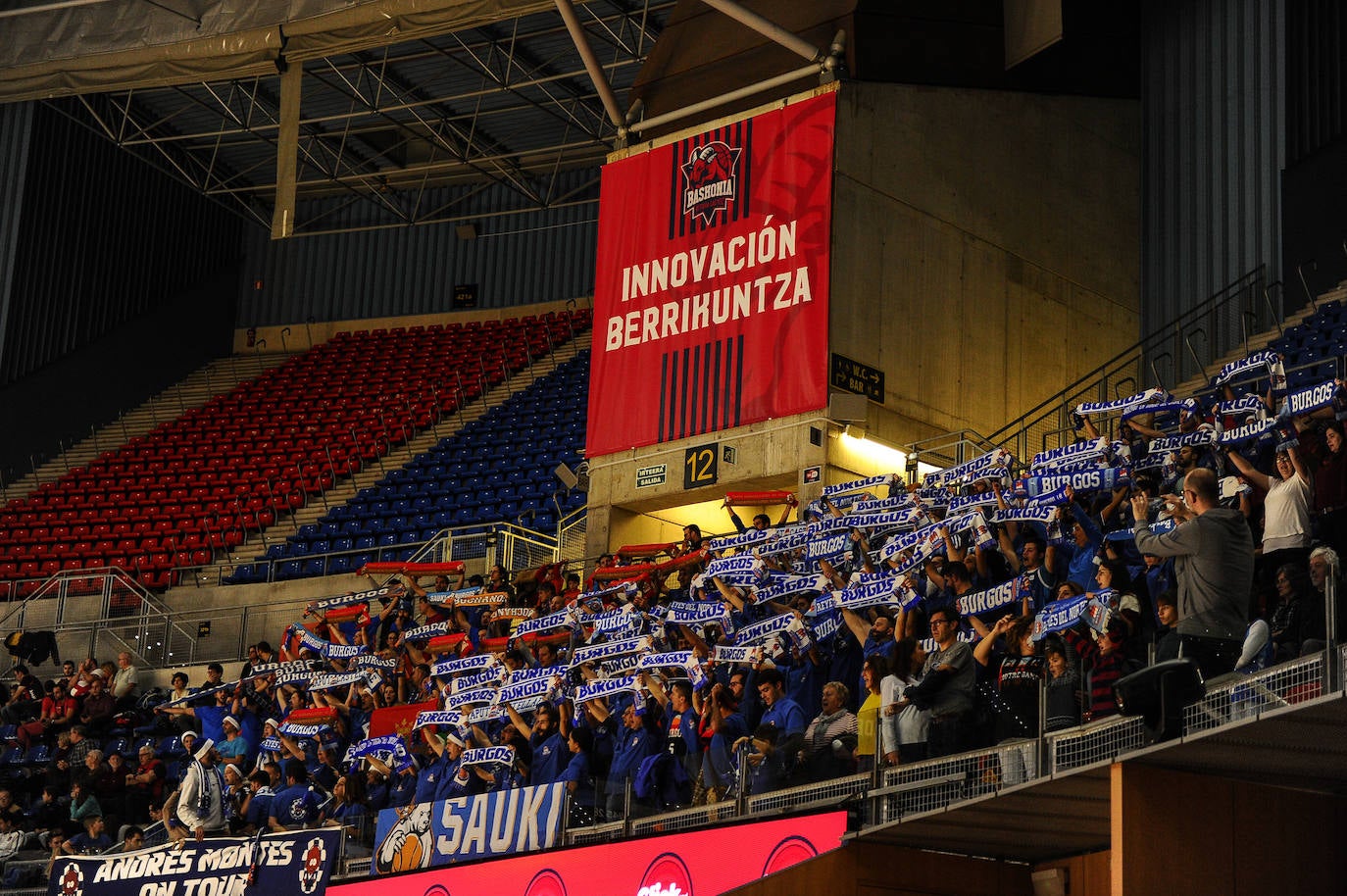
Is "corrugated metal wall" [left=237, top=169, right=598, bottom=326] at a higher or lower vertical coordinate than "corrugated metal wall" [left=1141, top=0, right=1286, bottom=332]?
higher

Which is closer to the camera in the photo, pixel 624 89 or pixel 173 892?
pixel 173 892

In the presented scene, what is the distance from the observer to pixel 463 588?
61.4 feet

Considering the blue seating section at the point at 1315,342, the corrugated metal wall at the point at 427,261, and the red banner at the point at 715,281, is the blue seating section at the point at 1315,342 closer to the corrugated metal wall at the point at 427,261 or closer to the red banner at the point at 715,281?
the red banner at the point at 715,281

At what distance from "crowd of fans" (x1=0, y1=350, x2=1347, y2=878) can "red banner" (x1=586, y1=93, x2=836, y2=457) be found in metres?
1.87

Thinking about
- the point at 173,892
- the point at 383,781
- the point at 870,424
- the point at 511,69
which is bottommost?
the point at 173,892

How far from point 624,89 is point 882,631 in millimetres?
19676

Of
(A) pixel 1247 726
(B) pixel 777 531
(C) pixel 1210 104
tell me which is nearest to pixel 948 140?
(C) pixel 1210 104

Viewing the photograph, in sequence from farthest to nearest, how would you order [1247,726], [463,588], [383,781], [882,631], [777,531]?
[463,588]
[777,531]
[383,781]
[882,631]
[1247,726]

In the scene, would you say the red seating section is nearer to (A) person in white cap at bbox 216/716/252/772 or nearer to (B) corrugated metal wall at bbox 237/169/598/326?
(B) corrugated metal wall at bbox 237/169/598/326

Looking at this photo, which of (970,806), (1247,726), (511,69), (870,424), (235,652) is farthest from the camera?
(511,69)

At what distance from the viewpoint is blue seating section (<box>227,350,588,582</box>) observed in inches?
966

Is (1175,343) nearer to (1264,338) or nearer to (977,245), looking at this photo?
(1264,338)

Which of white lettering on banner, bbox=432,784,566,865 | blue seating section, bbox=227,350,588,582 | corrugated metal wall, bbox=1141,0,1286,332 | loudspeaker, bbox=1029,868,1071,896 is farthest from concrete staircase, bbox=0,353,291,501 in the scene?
loudspeaker, bbox=1029,868,1071,896

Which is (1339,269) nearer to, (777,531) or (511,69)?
(777,531)
